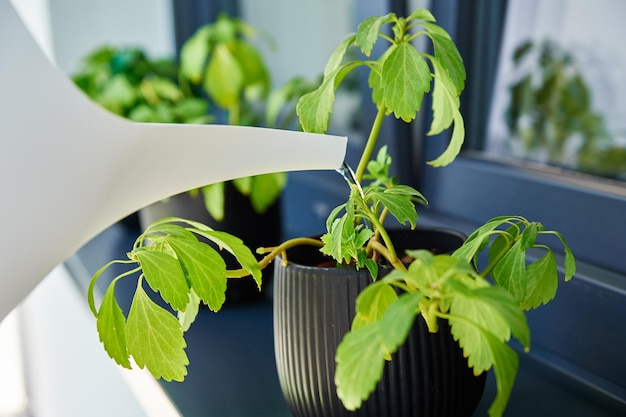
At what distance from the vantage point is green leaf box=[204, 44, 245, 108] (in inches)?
44.3

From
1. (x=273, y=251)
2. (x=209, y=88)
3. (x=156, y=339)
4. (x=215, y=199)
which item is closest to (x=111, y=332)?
(x=156, y=339)

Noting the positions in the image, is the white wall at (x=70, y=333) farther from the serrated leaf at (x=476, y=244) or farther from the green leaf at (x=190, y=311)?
the serrated leaf at (x=476, y=244)

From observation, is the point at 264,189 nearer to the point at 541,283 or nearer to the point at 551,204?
the point at 551,204

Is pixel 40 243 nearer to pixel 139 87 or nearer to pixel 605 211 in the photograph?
pixel 605 211

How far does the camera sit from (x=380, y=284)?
0.38 meters

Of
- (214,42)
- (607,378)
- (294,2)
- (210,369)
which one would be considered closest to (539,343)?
(607,378)

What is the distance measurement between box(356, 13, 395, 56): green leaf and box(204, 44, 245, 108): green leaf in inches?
26.6

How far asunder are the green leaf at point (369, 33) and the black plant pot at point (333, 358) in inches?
5.9

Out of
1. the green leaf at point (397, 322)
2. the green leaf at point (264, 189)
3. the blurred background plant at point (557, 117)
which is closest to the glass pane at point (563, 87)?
the blurred background plant at point (557, 117)

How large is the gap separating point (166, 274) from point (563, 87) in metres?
0.55

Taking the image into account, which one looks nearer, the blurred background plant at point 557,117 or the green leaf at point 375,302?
the green leaf at point 375,302

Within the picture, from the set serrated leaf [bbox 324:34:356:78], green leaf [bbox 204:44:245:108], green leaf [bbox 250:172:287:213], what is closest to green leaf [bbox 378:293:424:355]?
serrated leaf [bbox 324:34:356:78]

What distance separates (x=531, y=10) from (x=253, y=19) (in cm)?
89

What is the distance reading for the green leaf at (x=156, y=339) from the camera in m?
0.44
